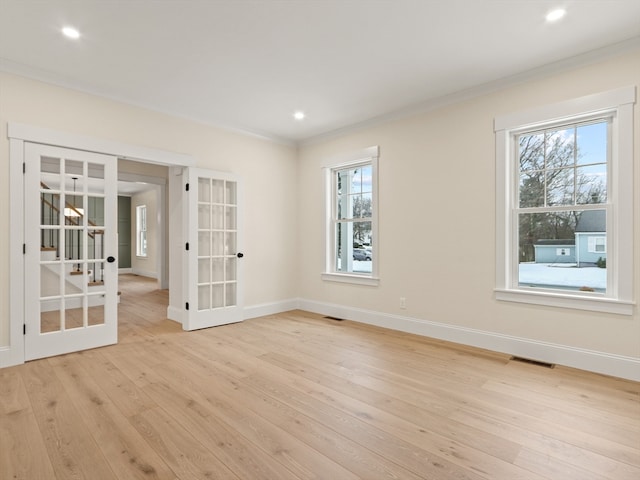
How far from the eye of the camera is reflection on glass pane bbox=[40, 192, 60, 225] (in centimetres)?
344

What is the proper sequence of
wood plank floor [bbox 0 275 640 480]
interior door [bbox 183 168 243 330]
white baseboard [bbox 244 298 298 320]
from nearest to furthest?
1. wood plank floor [bbox 0 275 640 480]
2. interior door [bbox 183 168 243 330]
3. white baseboard [bbox 244 298 298 320]

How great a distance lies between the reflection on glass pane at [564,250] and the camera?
3.08m

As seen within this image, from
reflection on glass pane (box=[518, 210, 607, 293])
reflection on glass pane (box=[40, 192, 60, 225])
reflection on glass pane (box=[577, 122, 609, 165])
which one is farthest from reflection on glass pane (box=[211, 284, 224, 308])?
reflection on glass pane (box=[577, 122, 609, 165])

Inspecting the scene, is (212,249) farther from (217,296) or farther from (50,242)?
(50,242)

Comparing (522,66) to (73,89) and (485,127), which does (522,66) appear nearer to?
(485,127)

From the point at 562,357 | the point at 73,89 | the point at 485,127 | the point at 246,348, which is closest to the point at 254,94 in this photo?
the point at 73,89

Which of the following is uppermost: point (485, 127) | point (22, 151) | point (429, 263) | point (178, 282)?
point (485, 127)

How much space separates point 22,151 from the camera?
3.24m

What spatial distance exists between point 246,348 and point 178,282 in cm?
180

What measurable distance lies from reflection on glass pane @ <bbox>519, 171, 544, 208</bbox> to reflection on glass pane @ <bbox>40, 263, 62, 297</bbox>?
4.86 m

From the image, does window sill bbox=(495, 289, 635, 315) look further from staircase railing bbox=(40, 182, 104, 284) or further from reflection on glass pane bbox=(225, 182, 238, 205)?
staircase railing bbox=(40, 182, 104, 284)

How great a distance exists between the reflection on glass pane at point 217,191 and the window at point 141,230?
7.95m

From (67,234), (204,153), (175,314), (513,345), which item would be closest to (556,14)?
(513,345)

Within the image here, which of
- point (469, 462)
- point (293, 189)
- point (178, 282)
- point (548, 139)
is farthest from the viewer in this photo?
point (293, 189)
